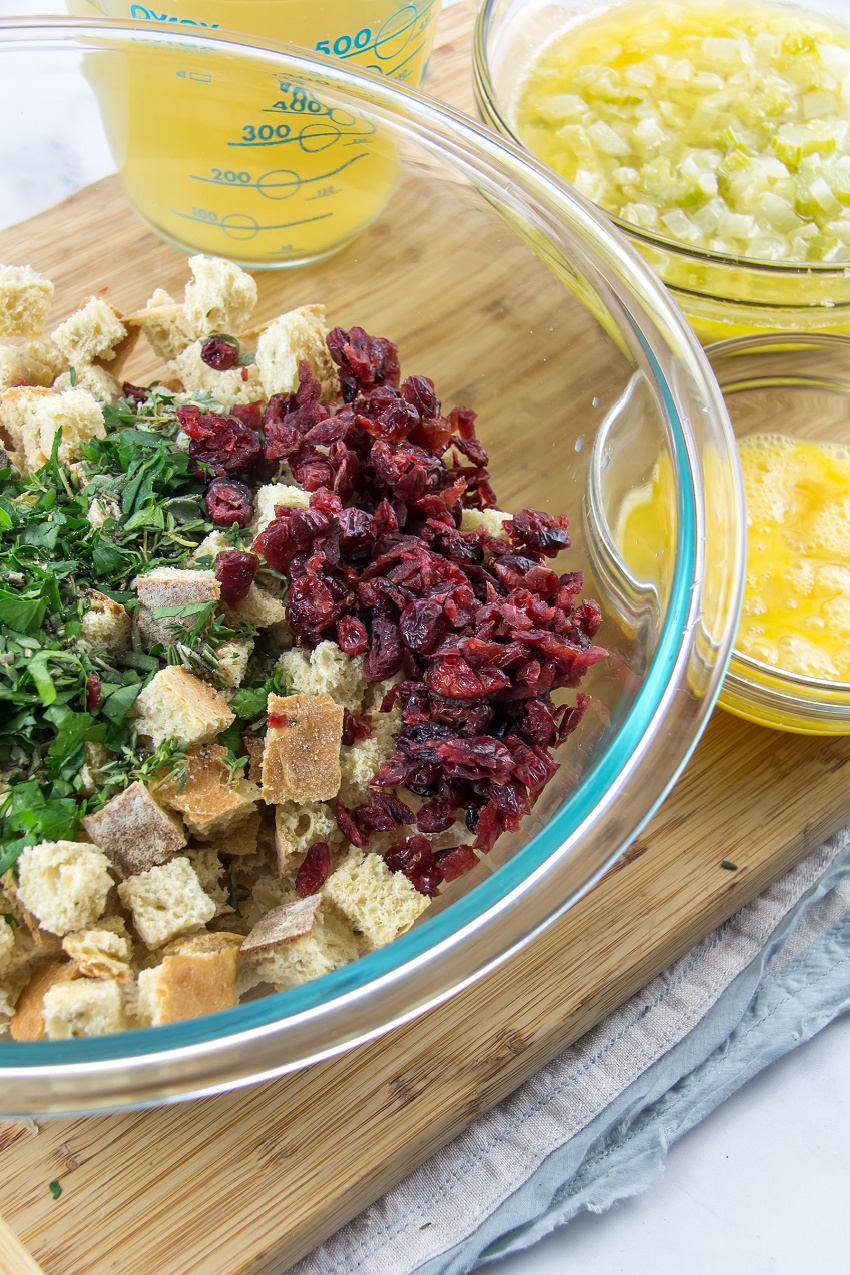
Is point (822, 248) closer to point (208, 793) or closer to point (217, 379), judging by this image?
point (217, 379)

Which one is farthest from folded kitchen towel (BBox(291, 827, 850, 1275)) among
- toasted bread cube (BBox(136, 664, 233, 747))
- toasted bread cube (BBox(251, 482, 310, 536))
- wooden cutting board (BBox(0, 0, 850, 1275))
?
toasted bread cube (BBox(251, 482, 310, 536))

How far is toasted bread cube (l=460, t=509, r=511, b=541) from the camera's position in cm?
226

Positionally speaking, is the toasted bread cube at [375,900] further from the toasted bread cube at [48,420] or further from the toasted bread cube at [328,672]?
the toasted bread cube at [48,420]

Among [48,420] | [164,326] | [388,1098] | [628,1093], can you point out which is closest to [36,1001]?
[388,1098]

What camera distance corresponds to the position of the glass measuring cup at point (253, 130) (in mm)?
2498

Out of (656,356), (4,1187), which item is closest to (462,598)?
(656,356)

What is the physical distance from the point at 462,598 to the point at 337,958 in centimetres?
72

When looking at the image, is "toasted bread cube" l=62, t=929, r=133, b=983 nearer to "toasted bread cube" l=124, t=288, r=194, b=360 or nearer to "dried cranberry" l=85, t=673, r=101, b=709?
"dried cranberry" l=85, t=673, r=101, b=709

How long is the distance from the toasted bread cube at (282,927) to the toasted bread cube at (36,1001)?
299 millimetres

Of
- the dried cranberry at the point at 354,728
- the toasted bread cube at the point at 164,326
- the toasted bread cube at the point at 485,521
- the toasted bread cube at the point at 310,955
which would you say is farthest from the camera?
the toasted bread cube at the point at 164,326

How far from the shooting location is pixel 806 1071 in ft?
8.61

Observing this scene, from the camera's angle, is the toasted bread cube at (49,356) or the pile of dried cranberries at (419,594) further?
the toasted bread cube at (49,356)

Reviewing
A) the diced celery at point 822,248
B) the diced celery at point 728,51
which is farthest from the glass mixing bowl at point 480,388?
the diced celery at point 728,51

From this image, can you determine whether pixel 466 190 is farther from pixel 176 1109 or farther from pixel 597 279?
pixel 176 1109
